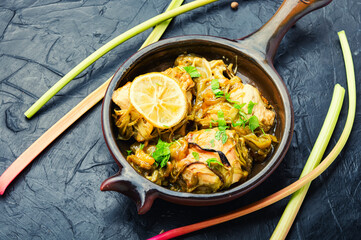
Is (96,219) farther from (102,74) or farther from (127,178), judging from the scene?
(102,74)

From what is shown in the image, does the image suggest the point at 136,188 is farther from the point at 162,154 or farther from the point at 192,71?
the point at 192,71

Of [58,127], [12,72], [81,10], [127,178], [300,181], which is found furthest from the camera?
[81,10]

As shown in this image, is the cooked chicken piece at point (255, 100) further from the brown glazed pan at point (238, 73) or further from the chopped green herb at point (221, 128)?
the chopped green herb at point (221, 128)

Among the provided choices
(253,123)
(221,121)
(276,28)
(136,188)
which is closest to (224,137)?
(221,121)

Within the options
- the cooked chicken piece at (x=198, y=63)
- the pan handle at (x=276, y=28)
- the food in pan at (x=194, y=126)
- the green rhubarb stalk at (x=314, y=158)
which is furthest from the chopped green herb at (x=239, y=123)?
the green rhubarb stalk at (x=314, y=158)

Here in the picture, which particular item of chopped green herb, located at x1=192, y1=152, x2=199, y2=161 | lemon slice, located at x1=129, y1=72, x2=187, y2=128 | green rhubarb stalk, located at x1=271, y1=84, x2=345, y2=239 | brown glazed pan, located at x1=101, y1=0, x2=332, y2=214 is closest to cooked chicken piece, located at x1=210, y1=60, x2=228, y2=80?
brown glazed pan, located at x1=101, y1=0, x2=332, y2=214

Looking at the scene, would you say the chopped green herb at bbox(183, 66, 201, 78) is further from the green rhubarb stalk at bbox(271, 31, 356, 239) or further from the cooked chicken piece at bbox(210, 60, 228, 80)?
the green rhubarb stalk at bbox(271, 31, 356, 239)

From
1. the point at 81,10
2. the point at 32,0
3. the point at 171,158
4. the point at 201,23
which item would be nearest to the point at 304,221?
the point at 171,158
